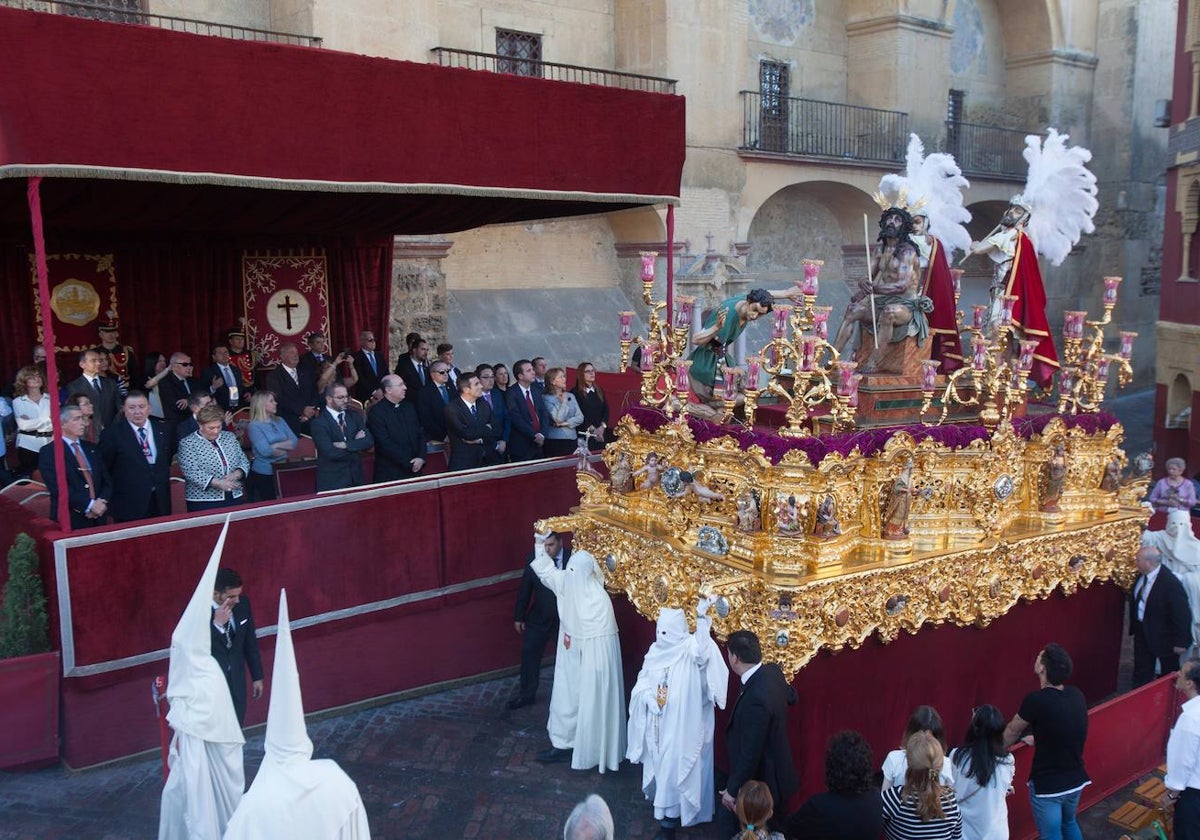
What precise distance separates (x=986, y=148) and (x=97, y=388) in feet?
73.4

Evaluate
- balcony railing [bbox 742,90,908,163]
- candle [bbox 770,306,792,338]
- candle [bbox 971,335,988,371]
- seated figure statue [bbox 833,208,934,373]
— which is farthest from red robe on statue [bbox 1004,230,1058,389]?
balcony railing [bbox 742,90,908,163]

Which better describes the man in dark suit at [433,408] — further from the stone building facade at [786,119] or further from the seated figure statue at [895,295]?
the stone building facade at [786,119]

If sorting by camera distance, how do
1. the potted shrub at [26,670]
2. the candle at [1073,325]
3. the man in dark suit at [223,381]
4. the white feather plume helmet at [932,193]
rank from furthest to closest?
the man in dark suit at [223,381] → the candle at [1073,325] → the white feather plume helmet at [932,193] → the potted shrub at [26,670]

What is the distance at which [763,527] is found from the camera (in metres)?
7.04

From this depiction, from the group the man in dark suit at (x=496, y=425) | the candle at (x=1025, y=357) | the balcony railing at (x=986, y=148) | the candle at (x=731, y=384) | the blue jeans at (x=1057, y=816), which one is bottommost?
the blue jeans at (x=1057, y=816)

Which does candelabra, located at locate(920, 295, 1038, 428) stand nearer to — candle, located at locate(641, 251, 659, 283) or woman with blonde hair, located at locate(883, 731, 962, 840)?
candle, located at locate(641, 251, 659, 283)

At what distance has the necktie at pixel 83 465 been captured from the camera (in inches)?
294

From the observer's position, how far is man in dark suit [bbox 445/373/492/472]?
9680 mm

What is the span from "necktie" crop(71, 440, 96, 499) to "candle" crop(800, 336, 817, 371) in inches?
209

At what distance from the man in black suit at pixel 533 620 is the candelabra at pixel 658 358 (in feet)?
4.56

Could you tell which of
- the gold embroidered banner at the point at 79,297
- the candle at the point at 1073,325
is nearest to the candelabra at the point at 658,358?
the candle at the point at 1073,325

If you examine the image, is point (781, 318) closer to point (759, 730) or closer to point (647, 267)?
point (647, 267)

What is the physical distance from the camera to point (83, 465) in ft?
24.7

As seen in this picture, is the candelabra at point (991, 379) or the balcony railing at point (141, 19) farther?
the balcony railing at point (141, 19)
